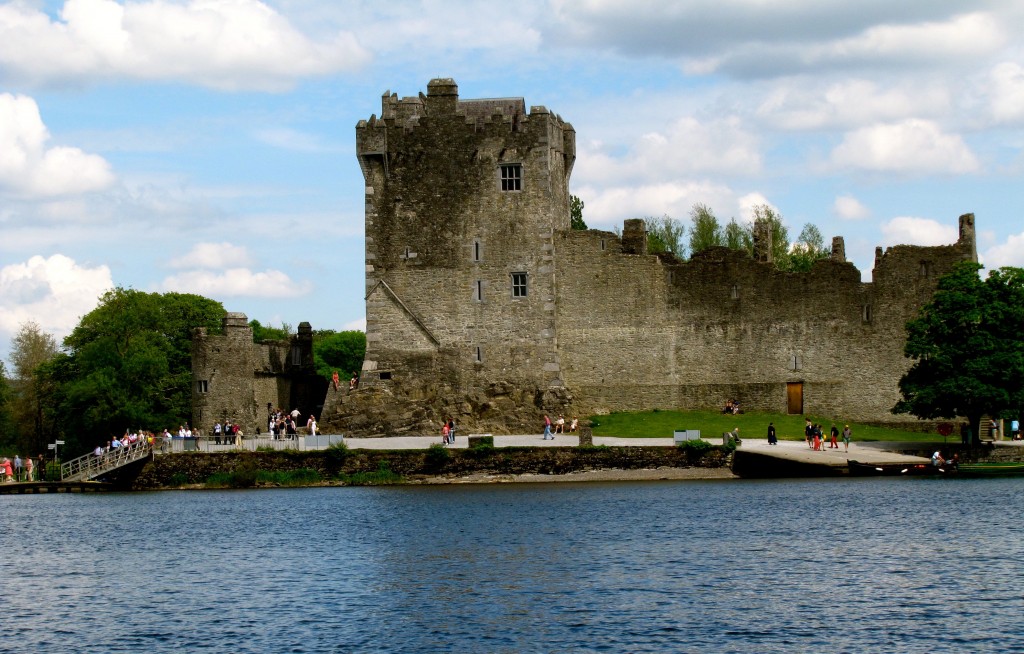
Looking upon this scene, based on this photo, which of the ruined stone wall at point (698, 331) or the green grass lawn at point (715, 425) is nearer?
A: the green grass lawn at point (715, 425)

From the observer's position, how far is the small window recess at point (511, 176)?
196ft

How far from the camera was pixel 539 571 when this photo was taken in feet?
108

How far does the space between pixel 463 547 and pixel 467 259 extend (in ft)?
78.3

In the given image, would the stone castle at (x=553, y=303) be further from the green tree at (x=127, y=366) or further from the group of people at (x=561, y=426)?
the green tree at (x=127, y=366)

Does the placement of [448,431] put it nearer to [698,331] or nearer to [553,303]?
[553,303]

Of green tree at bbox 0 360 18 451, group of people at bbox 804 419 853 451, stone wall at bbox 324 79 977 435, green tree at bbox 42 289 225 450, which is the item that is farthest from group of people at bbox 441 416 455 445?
green tree at bbox 0 360 18 451

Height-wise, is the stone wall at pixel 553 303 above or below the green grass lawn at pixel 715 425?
above

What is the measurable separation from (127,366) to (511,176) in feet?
73.9

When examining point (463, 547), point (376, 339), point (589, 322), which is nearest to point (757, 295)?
point (589, 322)

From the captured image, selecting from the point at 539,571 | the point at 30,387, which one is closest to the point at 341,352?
the point at 30,387

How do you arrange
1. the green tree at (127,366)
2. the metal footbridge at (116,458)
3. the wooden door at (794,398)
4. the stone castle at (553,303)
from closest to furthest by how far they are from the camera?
1. the metal footbridge at (116,458)
2. the stone castle at (553,303)
3. the wooden door at (794,398)
4. the green tree at (127,366)

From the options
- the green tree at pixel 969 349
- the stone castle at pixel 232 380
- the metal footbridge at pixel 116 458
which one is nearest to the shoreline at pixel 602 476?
the green tree at pixel 969 349

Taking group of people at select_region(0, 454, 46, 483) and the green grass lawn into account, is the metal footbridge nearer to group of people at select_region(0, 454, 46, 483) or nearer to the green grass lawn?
group of people at select_region(0, 454, 46, 483)

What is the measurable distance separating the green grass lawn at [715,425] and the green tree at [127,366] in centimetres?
2330
